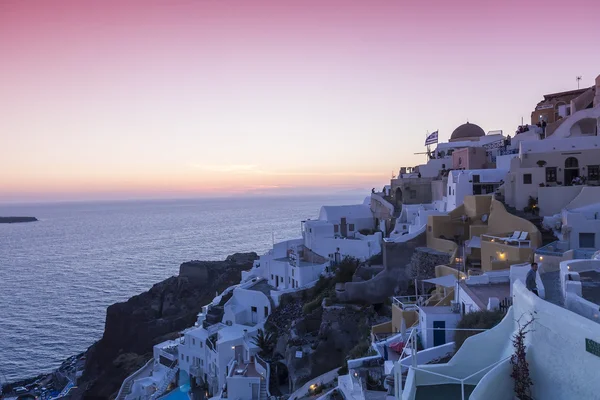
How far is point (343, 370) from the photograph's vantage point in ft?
58.7

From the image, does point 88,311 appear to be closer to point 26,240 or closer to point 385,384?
point 385,384

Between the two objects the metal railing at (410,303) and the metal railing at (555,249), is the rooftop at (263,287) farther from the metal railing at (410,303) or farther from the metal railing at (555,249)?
the metal railing at (555,249)

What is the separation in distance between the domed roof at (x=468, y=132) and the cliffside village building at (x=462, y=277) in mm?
189

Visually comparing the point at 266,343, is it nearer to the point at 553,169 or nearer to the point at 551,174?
the point at 551,174

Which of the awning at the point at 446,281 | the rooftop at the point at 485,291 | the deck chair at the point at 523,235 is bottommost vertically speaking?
the awning at the point at 446,281

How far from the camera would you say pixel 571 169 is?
1000 inches

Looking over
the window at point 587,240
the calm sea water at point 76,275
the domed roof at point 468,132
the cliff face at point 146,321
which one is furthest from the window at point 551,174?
the calm sea water at point 76,275

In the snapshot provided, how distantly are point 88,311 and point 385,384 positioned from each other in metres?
53.7

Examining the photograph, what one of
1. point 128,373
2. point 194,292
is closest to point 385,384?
point 128,373

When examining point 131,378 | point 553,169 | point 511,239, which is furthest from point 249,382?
point 553,169

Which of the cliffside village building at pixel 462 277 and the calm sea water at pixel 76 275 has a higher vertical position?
the cliffside village building at pixel 462 277

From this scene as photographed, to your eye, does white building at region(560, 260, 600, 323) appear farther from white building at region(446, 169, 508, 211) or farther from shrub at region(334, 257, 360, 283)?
shrub at region(334, 257, 360, 283)

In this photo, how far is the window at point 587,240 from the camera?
20.0m

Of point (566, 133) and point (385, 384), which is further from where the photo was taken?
point (566, 133)
